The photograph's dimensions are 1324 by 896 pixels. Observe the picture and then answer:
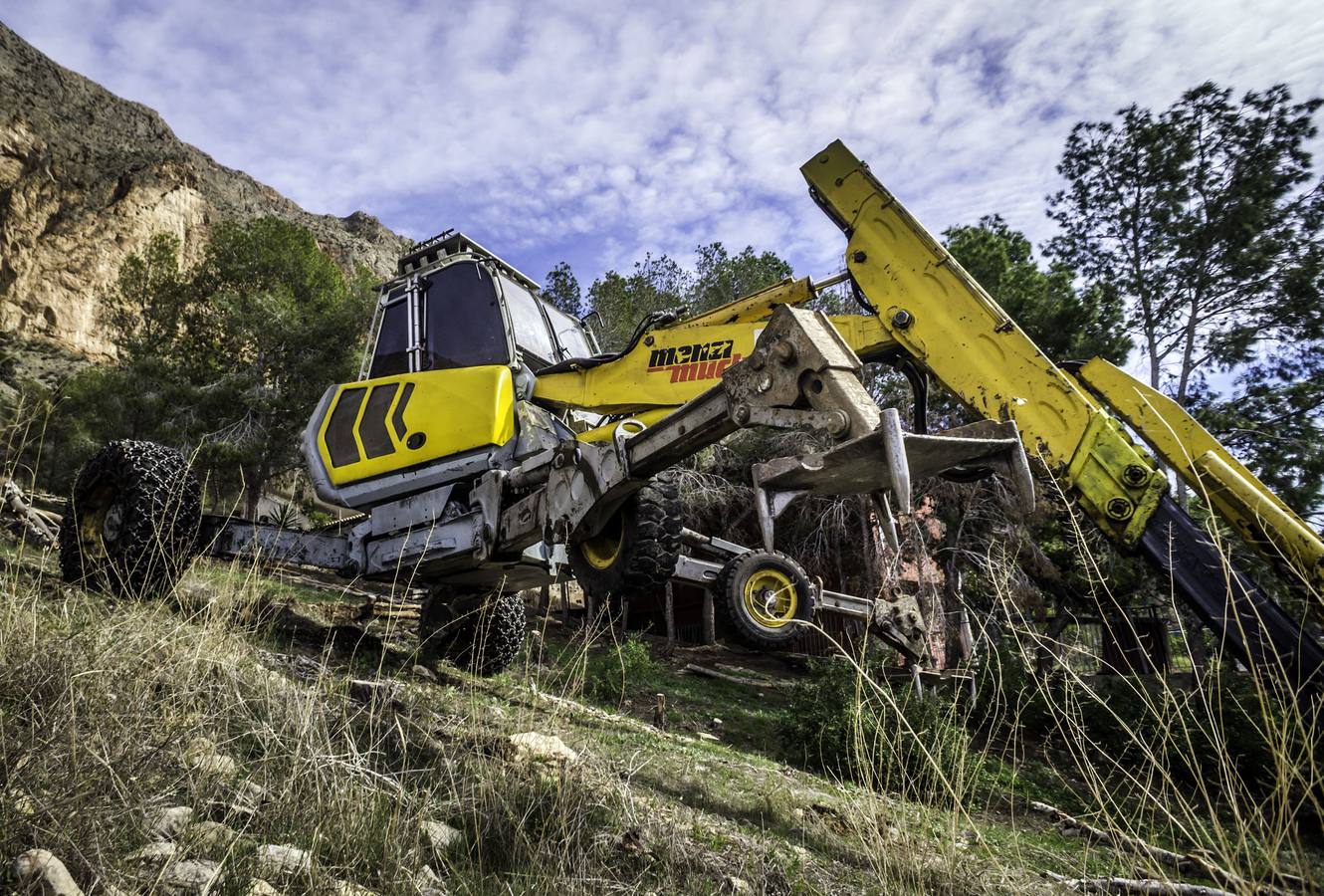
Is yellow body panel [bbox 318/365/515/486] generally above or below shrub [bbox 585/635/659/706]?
above

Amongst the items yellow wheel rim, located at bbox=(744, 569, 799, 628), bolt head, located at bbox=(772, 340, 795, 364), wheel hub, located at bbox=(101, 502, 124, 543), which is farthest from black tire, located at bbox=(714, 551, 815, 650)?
wheel hub, located at bbox=(101, 502, 124, 543)

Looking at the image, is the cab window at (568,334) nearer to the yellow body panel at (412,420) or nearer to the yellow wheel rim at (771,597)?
the yellow body panel at (412,420)

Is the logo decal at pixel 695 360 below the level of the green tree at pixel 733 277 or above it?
below

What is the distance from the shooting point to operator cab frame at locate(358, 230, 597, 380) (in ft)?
20.4

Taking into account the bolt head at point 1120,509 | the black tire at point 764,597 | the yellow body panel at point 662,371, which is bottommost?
the black tire at point 764,597

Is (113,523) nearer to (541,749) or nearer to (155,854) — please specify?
(541,749)

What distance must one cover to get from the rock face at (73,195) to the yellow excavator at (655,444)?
42473mm

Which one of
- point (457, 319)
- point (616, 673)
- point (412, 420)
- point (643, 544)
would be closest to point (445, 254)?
point (457, 319)

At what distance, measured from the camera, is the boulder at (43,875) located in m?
1.81

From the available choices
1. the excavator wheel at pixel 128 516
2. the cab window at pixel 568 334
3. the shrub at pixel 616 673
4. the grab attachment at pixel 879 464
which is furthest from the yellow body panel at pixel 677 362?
the shrub at pixel 616 673

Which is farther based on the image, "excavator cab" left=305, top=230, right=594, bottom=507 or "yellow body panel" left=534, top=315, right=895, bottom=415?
"excavator cab" left=305, top=230, right=594, bottom=507

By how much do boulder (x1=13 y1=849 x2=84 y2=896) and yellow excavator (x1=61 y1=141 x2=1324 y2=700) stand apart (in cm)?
206

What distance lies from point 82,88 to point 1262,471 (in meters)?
71.5

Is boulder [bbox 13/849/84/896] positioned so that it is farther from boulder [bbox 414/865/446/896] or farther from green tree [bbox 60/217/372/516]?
green tree [bbox 60/217/372/516]
